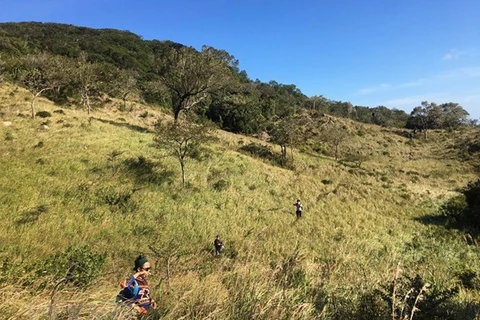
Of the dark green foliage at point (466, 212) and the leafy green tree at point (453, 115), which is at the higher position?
the leafy green tree at point (453, 115)

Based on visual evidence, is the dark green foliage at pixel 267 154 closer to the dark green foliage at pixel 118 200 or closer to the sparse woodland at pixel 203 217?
the sparse woodland at pixel 203 217

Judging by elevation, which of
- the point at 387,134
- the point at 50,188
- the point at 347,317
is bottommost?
the point at 50,188

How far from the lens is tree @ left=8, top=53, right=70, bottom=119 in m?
39.9

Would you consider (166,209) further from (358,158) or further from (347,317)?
(358,158)

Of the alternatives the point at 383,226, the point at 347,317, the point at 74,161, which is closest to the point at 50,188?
the point at 74,161

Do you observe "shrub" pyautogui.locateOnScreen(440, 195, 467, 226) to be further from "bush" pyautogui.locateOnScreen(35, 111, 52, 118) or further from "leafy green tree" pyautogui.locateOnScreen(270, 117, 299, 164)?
"bush" pyautogui.locateOnScreen(35, 111, 52, 118)

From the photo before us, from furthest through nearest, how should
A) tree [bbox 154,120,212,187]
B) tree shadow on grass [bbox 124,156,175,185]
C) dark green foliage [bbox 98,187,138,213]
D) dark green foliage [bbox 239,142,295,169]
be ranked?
dark green foliage [bbox 239,142,295,169], tree [bbox 154,120,212,187], tree shadow on grass [bbox 124,156,175,185], dark green foliage [bbox 98,187,138,213]

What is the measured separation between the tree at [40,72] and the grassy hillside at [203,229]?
311 cm

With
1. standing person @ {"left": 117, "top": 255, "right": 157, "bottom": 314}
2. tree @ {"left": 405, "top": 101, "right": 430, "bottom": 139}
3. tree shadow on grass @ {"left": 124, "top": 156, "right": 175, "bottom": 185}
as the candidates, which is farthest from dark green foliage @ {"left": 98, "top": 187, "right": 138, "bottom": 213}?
tree @ {"left": 405, "top": 101, "right": 430, "bottom": 139}

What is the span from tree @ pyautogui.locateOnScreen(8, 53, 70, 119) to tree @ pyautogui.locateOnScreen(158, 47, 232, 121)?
1259cm

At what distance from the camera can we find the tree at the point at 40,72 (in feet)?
131

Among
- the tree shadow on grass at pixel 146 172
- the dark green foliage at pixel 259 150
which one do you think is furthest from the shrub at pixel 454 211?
the tree shadow on grass at pixel 146 172

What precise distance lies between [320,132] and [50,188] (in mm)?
55611

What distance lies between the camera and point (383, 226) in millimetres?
25250
